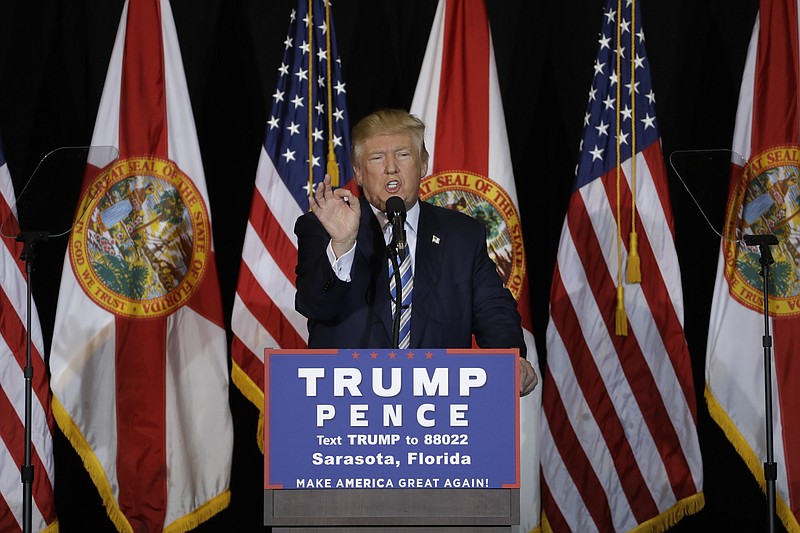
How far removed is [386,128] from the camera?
2805 mm

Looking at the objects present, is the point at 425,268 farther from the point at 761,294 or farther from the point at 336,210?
the point at 761,294

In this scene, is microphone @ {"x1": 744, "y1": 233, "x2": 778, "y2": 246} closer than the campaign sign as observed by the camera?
No

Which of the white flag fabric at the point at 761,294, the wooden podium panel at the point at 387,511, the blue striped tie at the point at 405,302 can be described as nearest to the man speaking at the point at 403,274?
the blue striped tie at the point at 405,302

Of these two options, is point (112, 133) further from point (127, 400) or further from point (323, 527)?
point (323, 527)

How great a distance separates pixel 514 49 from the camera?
4852 millimetres

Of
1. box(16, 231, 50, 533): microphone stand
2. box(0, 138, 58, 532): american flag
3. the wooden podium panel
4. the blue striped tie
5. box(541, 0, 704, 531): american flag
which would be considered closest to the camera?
the wooden podium panel

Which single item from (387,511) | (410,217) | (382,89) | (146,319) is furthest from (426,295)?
(382,89)

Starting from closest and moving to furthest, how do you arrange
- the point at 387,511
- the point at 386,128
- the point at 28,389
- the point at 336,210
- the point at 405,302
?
the point at 387,511, the point at 336,210, the point at 405,302, the point at 386,128, the point at 28,389

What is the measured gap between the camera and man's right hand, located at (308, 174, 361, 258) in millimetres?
2369

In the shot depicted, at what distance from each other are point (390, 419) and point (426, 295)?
2.23 feet

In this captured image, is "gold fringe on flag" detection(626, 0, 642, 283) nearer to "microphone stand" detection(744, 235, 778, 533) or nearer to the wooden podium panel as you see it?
"microphone stand" detection(744, 235, 778, 533)

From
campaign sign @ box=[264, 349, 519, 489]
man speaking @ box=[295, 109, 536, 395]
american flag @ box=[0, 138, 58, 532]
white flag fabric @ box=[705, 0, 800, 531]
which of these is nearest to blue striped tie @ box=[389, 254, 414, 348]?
→ man speaking @ box=[295, 109, 536, 395]

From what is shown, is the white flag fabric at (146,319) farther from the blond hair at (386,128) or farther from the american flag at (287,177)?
the blond hair at (386,128)

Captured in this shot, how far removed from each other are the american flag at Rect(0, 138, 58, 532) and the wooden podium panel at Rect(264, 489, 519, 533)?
2505 millimetres
